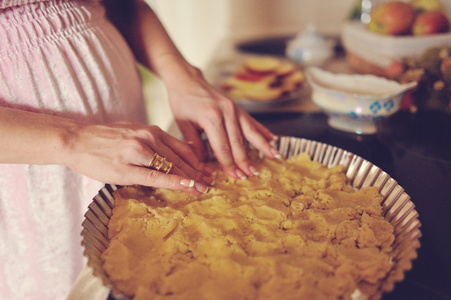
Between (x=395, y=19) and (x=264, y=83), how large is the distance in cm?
59

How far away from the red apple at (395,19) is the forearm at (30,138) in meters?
1.31

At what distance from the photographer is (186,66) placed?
96 centimetres

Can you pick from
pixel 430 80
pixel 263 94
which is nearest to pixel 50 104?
pixel 263 94

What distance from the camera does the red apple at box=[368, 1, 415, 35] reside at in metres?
1.37

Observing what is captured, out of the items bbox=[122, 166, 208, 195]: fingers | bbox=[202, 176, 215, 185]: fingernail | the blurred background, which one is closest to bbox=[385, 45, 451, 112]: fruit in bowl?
bbox=[202, 176, 215, 185]: fingernail

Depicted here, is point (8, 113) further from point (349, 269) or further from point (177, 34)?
point (177, 34)

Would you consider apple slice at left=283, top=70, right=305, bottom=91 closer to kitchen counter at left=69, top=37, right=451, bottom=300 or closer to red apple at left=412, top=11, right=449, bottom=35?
kitchen counter at left=69, top=37, right=451, bottom=300

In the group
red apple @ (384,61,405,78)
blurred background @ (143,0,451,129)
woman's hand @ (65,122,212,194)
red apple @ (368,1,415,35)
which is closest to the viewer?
woman's hand @ (65,122,212,194)

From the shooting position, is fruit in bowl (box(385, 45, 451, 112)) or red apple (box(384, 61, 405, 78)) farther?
red apple (box(384, 61, 405, 78))

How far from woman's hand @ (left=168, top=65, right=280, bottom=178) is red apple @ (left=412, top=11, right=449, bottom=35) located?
0.91 meters

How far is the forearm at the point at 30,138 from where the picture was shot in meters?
0.59

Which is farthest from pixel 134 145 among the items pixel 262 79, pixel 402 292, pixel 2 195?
pixel 262 79

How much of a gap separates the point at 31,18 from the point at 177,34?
251 cm

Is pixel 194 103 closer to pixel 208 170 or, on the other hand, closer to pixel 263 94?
pixel 208 170
